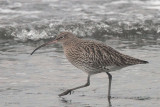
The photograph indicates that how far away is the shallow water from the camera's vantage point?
8.17m

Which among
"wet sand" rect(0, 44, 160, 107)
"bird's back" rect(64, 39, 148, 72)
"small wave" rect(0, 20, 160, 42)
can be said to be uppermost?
"bird's back" rect(64, 39, 148, 72)

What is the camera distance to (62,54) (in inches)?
430

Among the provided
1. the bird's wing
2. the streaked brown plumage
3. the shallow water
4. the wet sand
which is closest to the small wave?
the shallow water

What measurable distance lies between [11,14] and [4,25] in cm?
101

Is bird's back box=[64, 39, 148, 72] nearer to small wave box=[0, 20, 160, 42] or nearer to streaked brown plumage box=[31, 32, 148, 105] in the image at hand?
streaked brown plumage box=[31, 32, 148, 105]

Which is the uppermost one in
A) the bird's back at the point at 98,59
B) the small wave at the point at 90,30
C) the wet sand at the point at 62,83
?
the bird's back at the point at 98,59

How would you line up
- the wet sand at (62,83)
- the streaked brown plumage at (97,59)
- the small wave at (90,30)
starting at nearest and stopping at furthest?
the wet sand at (62,83), the streaked brown plumage at (97,59), the small wave at (90,30)

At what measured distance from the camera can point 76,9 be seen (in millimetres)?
14484

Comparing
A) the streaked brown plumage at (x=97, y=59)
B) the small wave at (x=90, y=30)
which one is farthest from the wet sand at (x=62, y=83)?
the small wave at (x=90, y=30)

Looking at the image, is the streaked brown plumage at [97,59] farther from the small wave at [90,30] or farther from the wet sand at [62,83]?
the small wave at [90,30]

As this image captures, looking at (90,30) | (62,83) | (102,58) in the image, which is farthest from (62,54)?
(102,58)

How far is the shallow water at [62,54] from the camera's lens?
322 inches

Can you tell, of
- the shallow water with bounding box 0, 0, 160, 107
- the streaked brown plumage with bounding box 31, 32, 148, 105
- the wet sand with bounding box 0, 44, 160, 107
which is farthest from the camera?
the streaked brown plumage with bounding box 31, 32, 148, 105

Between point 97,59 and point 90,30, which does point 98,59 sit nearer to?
point 97,59
